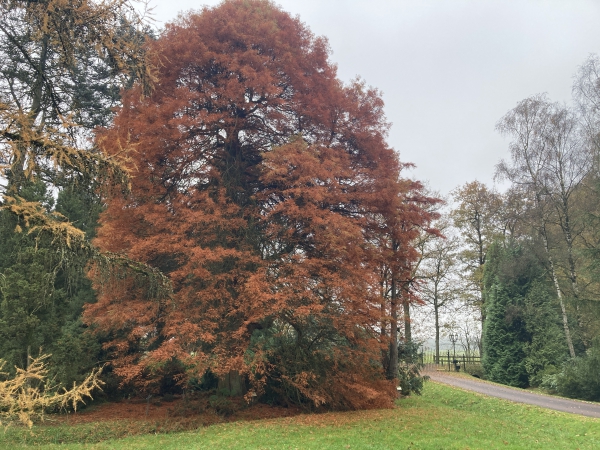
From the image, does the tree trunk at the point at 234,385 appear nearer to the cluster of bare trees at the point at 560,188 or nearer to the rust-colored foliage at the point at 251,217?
the rust-colored foliage at the point at 251,217

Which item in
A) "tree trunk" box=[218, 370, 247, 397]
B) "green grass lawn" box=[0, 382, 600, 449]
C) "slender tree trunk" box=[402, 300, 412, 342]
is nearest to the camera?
"green grass lawn" box=[0, 382, 600, 449]

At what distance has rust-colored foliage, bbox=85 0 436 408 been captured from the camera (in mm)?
9289

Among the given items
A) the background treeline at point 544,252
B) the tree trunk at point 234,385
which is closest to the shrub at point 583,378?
the background treeline at point 544,252

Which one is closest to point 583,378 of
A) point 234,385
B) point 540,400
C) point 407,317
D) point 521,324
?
point 540,400

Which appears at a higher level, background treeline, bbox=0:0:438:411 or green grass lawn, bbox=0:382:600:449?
background treeline, bbox=0:0:438:411

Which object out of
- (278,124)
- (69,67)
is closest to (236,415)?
(278,124)

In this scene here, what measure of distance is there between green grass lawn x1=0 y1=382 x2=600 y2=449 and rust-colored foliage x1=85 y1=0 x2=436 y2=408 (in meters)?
0.86

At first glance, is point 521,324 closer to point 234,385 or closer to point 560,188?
point 560,188

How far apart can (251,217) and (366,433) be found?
19.1 feet

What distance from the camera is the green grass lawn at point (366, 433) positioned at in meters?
7.60

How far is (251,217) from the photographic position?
427 inches

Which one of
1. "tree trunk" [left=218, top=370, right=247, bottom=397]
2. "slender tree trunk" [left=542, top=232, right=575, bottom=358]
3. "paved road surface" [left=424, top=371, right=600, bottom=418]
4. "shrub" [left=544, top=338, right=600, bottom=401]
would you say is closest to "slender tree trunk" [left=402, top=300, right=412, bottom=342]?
"paved road surface" [left=424, top=371, right=600, bottom=418]

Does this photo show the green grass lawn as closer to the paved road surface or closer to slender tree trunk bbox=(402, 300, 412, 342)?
the paved road surface

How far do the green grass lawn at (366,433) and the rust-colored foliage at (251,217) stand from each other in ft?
2.82
